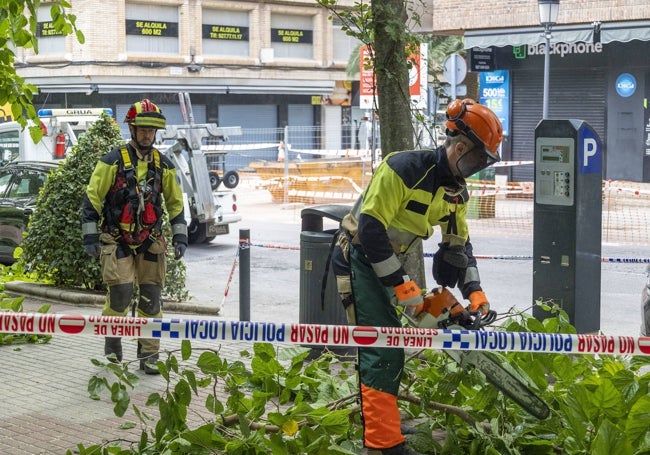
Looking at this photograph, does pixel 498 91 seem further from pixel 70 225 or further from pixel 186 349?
pixel 186 349

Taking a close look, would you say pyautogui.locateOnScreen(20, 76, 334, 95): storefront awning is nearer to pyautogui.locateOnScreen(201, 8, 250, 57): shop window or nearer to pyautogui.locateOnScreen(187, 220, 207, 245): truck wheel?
pyautogui.locateOnScreen(201, 8, 250, 57): shop window

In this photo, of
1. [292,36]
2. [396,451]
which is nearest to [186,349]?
[396,451]

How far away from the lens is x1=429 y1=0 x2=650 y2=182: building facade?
79.9 ft

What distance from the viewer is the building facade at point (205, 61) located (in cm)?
3584

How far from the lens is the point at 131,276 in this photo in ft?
24.3

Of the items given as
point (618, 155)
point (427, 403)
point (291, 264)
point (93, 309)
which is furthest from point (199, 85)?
point (427, 403)

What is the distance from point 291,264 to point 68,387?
27.5 ft

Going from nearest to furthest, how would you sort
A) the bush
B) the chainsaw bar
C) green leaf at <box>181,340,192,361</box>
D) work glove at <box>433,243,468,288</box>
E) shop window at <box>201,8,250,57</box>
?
the chainsaw bar → green leaf at <box>181,340,192,361</box> → work glove at <box>433,243,468,288</box> → the bush → shop window at <box>201,8,250,57</box>

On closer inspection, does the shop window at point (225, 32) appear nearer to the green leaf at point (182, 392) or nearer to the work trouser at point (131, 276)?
the work trouser at point (131, 276)

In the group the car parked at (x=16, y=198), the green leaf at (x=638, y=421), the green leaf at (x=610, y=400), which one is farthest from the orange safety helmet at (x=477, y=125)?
the car parked at (x=16, y=198)

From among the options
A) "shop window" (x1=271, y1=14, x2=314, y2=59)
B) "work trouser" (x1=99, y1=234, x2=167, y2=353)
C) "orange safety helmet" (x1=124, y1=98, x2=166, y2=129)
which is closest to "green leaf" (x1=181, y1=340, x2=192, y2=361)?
"work trouser" (x1=99, y1=234, x2=167, y2=353)

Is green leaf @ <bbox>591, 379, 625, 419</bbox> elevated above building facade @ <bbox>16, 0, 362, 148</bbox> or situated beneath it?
situated beneath

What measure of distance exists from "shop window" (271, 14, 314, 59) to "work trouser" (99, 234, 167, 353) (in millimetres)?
35206

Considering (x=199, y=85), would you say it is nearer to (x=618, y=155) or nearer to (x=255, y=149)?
(x=255, y=149)
